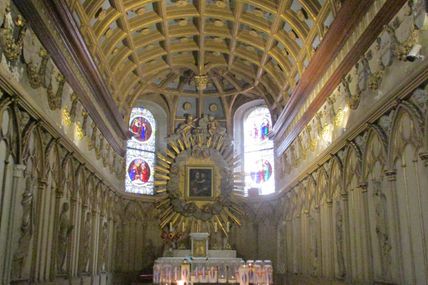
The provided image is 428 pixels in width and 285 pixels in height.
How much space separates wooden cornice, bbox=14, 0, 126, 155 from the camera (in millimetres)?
10828

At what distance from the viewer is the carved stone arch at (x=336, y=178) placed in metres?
13.4

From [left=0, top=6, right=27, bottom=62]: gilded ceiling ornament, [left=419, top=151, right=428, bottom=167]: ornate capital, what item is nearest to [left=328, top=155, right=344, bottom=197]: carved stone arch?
[left=419, top=151, right=428, bottom=167]: ornate capital

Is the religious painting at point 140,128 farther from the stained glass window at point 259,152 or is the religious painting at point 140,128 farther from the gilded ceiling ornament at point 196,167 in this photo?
the stained glass window at point 259,152

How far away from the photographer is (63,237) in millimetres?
13422

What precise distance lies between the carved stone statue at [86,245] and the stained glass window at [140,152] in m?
7.05

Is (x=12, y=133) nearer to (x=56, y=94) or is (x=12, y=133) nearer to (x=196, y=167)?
(x=56, y=94)

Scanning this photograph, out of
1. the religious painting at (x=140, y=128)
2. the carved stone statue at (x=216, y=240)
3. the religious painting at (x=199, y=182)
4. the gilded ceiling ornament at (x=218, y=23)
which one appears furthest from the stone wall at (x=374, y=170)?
the religious painting at (x=140, y=128)

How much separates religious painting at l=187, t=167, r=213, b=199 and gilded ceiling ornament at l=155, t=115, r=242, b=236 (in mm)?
137

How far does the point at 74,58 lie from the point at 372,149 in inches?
325

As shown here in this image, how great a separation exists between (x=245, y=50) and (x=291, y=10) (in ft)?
15.4

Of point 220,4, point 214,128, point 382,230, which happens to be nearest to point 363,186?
point 382,230

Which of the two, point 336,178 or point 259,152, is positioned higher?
point 259,152

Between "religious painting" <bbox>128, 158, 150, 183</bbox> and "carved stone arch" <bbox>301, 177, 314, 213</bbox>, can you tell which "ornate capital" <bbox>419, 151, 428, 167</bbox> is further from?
"religious painting" <bbox>128, 158, 150, 183</bbox>

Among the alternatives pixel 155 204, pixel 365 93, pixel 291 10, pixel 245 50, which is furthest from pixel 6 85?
pixel 155 204
